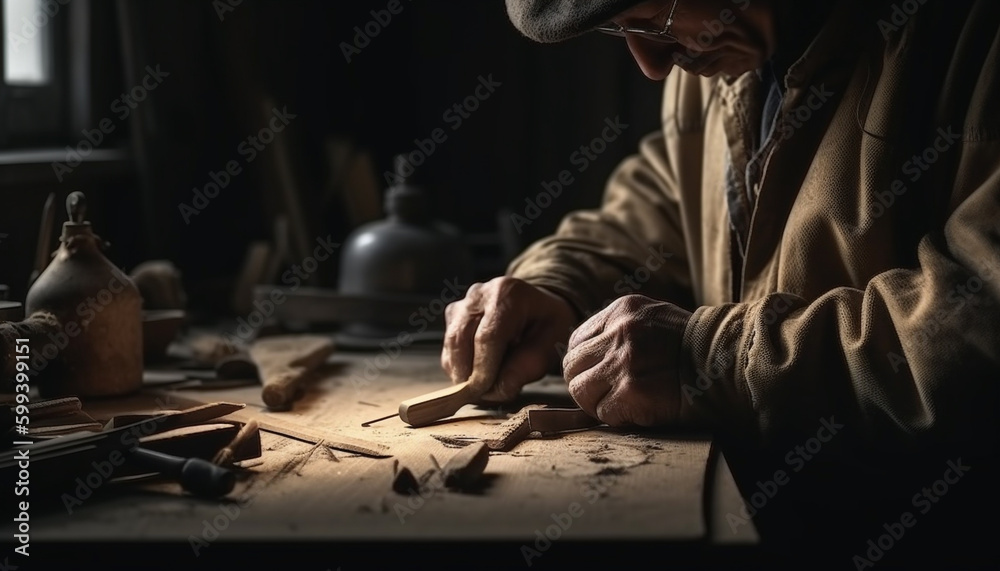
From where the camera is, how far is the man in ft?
5.26

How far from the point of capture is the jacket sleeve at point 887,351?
1.55 meters

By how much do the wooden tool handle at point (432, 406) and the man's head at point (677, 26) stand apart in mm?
647

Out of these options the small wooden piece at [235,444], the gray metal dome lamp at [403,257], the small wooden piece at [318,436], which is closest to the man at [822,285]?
the small wooden piece at [318,436]

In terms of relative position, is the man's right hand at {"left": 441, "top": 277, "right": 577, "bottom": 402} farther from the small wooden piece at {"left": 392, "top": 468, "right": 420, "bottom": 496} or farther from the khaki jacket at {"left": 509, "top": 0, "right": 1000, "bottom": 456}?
the small wooden piece at {"left": 392, "top": 468, "right": 420, "bottom": 496}

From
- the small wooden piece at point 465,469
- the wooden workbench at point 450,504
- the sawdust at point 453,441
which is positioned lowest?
the sawdust at point 453,441

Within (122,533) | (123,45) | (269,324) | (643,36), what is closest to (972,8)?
(643,36)

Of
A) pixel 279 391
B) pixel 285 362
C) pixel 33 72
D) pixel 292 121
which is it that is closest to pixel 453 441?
pixel 279 391

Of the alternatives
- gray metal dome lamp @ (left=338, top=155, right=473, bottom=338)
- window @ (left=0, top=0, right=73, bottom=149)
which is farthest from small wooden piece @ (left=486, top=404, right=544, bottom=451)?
window @ (left=0, top=0, right=73, bottom=149)

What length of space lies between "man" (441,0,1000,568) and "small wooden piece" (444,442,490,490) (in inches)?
12.4

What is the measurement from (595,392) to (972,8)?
3.02ft

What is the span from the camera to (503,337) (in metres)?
2.05

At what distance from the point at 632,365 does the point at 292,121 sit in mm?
2479

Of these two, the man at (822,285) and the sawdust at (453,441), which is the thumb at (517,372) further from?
the sawdust at (453,441)

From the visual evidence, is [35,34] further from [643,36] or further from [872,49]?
→ [872,49]
